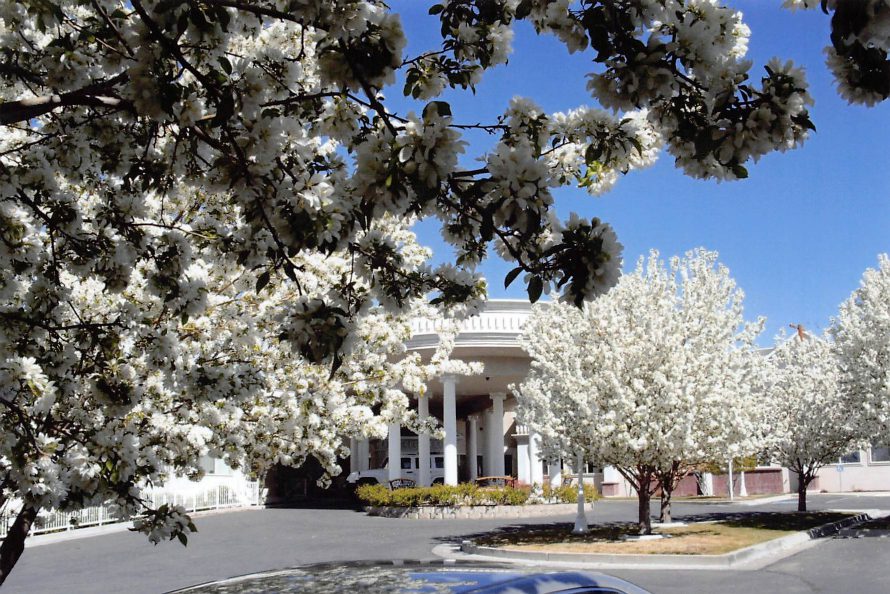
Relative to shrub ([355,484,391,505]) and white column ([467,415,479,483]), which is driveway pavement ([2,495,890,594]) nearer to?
shrub ([355,484,391,505])

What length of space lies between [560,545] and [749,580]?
5211 millimetres

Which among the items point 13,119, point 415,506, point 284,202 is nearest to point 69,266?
point 13,119

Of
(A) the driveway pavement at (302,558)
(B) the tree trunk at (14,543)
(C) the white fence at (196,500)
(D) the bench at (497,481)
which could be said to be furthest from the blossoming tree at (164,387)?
(D) the bench at (497,481)

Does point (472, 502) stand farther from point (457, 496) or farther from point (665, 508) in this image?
point (665, 508)

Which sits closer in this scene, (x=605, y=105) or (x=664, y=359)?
(x=605, y=105)

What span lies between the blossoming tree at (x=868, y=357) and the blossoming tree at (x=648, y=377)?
9.08ft

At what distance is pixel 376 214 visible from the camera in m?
3.48

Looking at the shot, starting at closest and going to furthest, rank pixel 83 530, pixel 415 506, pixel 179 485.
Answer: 1. pixel 83 530
2. pixel 415 506
3. pixel 179 485

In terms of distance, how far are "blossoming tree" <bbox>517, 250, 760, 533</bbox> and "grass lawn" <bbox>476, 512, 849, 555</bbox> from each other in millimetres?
1424

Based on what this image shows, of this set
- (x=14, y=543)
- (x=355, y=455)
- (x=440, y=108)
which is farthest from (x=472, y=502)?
(x=440, y=108)

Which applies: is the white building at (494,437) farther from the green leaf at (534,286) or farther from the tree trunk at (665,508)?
the green leaf at (534,286)

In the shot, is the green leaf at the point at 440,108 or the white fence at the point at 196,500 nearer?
the green leaf at the point at 440,108

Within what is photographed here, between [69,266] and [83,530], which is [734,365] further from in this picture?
[83,530]

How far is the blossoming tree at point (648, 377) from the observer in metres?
17.3
